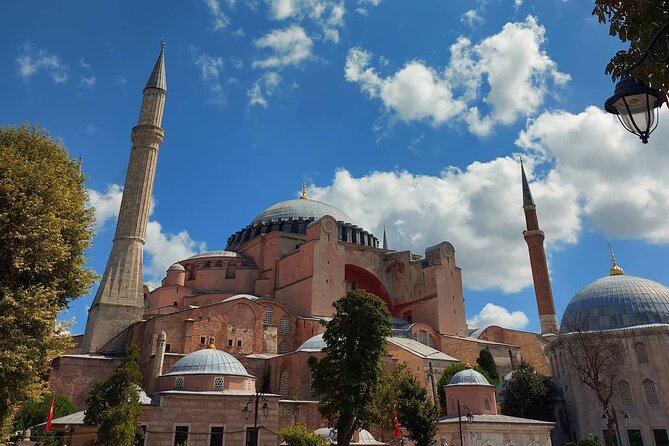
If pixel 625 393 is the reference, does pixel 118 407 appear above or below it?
below

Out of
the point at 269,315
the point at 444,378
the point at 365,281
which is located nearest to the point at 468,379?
the point at 444,378

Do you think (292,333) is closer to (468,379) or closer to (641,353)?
(468,379)

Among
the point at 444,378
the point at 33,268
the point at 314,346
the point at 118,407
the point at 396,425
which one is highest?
the point at 314,346

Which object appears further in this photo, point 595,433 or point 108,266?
point 108,266

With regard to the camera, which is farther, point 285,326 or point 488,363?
point 488,363

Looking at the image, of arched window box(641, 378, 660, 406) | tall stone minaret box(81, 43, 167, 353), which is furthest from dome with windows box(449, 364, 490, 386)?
tall stone minaret box(81, 43, 167, 353)

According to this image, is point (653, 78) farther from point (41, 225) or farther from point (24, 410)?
point (24, 410)

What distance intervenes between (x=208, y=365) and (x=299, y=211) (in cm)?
1931

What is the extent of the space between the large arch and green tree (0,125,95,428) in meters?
23.2

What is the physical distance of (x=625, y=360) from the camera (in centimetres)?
2367

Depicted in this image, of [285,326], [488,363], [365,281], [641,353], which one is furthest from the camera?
[365,281]

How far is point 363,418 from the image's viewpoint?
15641 mm

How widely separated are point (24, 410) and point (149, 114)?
630 inches

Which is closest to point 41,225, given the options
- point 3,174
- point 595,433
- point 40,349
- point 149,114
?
point 3,174
